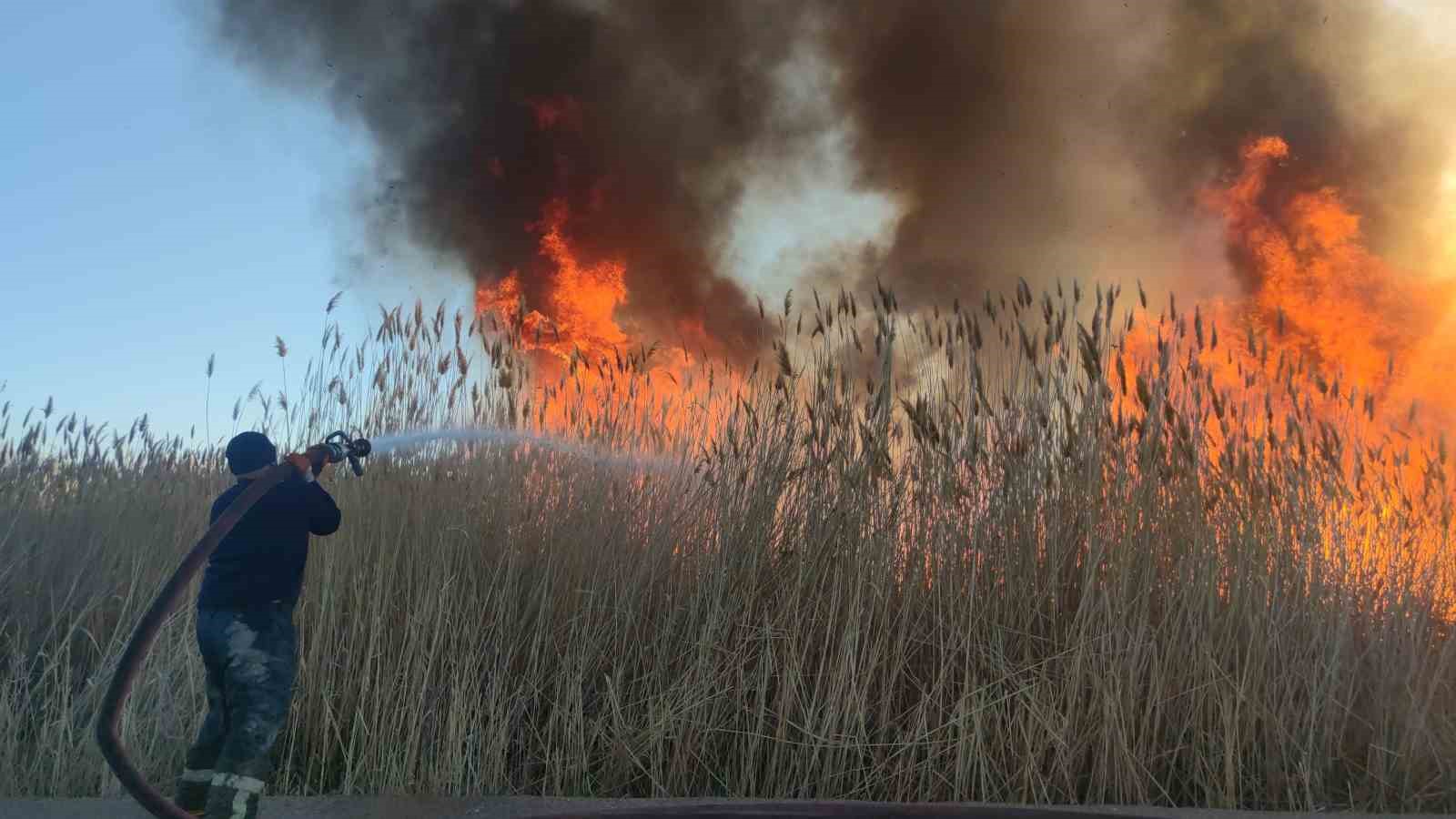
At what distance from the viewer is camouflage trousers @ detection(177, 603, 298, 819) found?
259 centimetres

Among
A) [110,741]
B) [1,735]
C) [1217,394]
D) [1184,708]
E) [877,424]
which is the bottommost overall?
[1,735]

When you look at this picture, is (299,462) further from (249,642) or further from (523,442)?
(523,442)

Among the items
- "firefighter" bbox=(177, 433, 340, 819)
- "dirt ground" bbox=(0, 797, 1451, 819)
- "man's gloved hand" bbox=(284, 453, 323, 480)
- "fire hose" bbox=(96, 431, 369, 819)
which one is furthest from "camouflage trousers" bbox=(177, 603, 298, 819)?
"dirt ground" bbox=(0, 797, 1451, 819)

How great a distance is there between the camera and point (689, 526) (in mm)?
4332

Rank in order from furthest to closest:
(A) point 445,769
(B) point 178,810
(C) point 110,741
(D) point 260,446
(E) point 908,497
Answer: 1. (E) point 908,497
2. (A) point 445,769
3. (D) point 260,446
4. (B) point 178,810
5. (C) point 110,741

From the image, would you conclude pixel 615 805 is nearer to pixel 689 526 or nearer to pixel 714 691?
pixel 714 691

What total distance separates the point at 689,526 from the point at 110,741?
2.38 m

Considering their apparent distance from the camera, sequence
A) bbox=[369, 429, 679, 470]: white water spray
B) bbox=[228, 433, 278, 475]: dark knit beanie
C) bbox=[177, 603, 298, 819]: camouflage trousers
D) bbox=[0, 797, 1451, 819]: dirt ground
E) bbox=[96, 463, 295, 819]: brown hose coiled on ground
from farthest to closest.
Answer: bbox=[369, 429, 679, 470]: white water spray → bbox=[0, 797, 1451, 819]: dirt ground → bbox=[228, 433, 278, 475]: dark knit beanie → bbox=[177, 603, 298, 819]: camouflage trousers → bbox=[96, 463, 295, 819]: brown hose coiled on ground

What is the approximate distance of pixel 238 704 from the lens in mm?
2615

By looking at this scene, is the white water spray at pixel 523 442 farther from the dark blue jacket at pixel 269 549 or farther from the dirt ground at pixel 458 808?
the dark blue jacket at pixel 269 549

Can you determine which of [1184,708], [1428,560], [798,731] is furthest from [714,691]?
[1428,560]

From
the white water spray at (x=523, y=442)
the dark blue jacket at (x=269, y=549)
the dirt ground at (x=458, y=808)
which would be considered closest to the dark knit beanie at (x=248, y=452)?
the dark blue jacket at (x=269, y=549)

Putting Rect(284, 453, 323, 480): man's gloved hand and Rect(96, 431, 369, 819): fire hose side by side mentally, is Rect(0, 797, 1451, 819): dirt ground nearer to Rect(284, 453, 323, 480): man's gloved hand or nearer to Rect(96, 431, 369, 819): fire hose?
Rect(96, 431, 369, 819): fire hose

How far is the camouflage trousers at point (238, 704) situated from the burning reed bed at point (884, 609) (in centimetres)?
92
